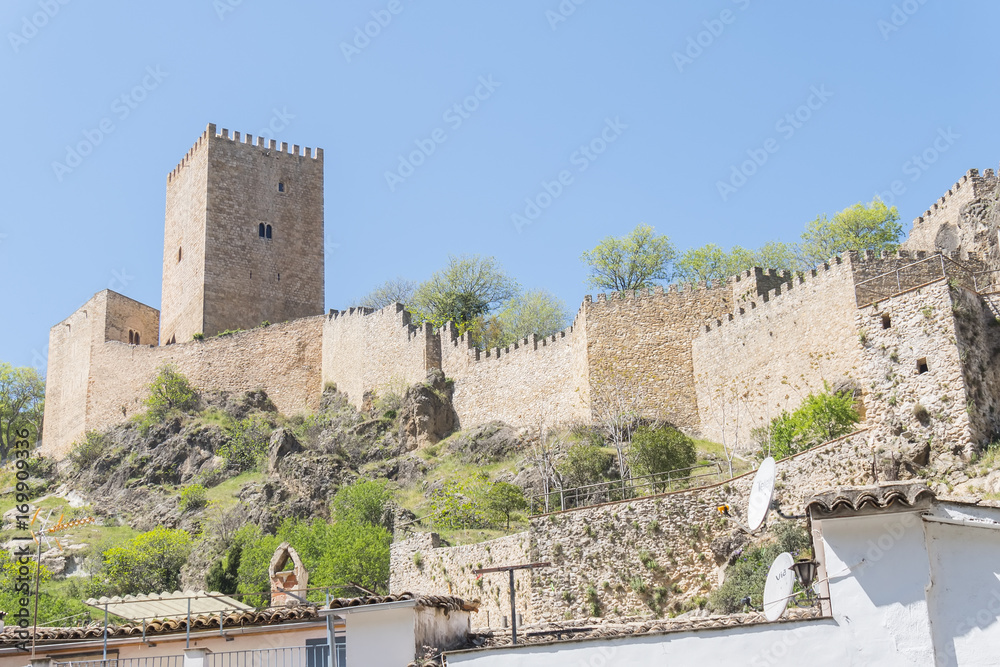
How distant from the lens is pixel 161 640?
1711cm

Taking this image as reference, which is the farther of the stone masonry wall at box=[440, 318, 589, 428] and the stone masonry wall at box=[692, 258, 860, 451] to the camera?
the stone masonry wall at box=[440, 318, 589, 428]

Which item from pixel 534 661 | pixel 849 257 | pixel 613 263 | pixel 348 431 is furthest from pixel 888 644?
pixel 613 263

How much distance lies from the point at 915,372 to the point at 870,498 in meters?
10.8

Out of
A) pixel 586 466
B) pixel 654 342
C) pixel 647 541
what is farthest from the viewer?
pixel 654 342

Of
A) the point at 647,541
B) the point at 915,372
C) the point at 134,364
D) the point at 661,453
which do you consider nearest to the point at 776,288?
the point at 661,453

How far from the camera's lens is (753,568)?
21125 mm

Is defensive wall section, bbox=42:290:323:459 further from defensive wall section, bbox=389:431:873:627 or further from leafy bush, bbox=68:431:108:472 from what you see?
defensive wall section, bbox=389:431:873:627

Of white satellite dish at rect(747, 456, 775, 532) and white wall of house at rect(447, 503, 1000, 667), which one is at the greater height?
white satellite dish at rect(747, 456, 775, 532)

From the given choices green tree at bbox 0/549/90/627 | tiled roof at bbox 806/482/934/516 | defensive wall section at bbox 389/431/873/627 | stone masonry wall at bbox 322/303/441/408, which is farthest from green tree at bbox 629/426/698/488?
tiled roof at bbox 806/482/934/516

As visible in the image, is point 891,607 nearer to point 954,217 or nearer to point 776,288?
point 776,288

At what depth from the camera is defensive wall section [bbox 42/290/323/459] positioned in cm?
5347

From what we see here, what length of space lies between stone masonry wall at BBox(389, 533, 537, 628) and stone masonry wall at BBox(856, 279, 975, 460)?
7983 millimetres

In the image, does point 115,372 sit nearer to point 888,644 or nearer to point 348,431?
point 348,431

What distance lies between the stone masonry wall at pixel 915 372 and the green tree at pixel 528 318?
34087 mm
